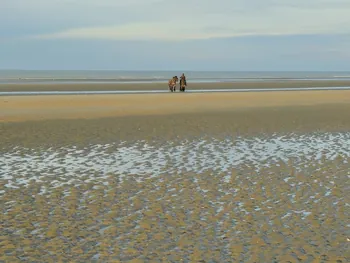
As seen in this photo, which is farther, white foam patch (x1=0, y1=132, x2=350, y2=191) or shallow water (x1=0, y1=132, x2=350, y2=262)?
white foam patch (x1=0, y1=132, x2=350, y2=191)

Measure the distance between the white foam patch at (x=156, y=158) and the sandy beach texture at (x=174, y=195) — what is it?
4cm

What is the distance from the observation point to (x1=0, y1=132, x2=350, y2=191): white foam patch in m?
11.5

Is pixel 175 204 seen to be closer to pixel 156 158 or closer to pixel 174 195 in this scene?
pixel 174 195

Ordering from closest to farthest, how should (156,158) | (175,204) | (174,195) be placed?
(175,204)
(174,195)
(156,158)

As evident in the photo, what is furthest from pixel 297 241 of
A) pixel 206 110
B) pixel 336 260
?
pixel 206 110

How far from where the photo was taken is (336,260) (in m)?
6.28

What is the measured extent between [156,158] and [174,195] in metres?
3.95

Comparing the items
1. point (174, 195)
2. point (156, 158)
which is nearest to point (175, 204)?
point (174, 195)

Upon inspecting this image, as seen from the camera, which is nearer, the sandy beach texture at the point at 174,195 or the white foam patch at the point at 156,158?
the sandy beach texture at the point at 174,195

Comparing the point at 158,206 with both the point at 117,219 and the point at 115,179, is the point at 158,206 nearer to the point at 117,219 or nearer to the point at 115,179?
the point at 117,219

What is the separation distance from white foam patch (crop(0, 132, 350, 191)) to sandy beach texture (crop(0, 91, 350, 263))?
0.04 m

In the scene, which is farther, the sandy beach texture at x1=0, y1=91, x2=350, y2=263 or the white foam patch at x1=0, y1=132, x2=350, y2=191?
the white foam patch at x1=0, y1=132, x2=350, y2=191

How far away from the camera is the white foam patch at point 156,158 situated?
11539 mm

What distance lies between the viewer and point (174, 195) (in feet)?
31.3
